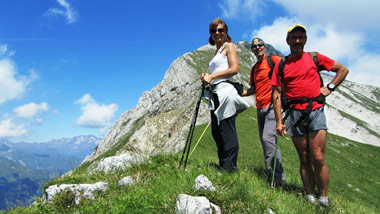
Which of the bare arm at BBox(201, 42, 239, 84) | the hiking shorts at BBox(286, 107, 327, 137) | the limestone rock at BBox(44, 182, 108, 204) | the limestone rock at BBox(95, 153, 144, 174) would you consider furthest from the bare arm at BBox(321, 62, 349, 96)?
the limestone rock at BBox(44, 182, 108, 204)

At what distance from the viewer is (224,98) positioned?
196 inches

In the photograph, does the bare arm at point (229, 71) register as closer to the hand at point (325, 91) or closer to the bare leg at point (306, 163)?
the hand at point (325, 91)

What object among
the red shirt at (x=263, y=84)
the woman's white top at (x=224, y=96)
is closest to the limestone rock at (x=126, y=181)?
the woman's white top at (x=224, y=96)

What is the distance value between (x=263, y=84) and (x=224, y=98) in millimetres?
1375

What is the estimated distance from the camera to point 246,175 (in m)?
4.64

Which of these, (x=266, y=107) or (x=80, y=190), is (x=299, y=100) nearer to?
(x=266, y=107)

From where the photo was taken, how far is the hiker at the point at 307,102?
416cm

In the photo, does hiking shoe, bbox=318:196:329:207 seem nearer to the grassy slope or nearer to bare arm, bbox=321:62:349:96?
the grassy slope

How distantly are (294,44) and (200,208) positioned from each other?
3.43 metres

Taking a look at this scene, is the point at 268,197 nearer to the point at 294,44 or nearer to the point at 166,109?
the point at 294,44

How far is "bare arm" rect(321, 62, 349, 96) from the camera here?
4.19 metres

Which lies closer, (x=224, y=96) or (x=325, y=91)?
(x=325, y=91)

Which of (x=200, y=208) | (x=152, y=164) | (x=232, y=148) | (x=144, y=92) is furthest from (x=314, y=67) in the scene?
(x=144, y=92)

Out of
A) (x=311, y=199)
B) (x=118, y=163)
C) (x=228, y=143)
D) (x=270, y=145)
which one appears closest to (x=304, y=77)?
(x=270, y=145)
